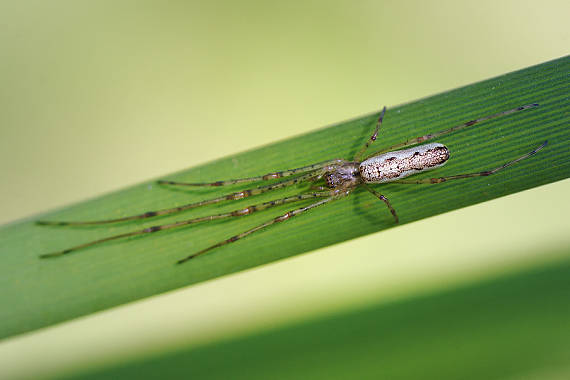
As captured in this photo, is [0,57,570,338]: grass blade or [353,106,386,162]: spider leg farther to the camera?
[353,106,386,162]: spider leg

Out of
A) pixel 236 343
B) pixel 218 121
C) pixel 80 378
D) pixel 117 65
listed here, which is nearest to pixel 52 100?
pixel 117 65

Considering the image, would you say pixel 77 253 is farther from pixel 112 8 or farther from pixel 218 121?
pixel 112 8

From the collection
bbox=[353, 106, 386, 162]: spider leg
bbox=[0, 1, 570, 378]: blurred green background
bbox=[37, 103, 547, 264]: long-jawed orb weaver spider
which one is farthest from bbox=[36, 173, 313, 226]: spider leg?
bbox=[0, 1, 570, 378]: blurred green background

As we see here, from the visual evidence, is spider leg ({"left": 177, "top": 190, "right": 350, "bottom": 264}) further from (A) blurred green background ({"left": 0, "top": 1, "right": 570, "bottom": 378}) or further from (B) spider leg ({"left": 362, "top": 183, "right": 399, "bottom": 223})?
(A) blurred green background ({"left": 0, "top": 1, "right": 570, "bottom": 378})

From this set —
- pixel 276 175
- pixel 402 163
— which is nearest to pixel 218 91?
pixel 276 175

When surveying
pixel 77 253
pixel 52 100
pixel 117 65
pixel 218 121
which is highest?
pixel 117 65

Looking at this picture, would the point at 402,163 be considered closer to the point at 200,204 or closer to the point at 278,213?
the point at 278,213
